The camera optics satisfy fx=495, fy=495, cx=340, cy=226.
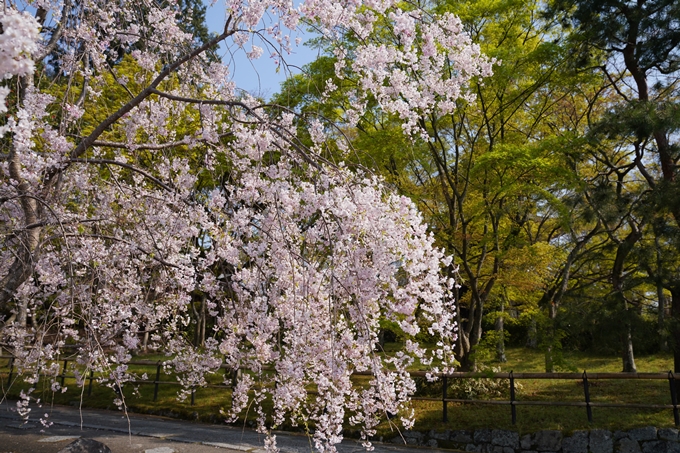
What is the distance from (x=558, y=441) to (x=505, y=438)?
2.68 ft

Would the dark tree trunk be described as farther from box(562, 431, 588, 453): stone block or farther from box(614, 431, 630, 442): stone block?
box(614, 431, 630, 442): stone block

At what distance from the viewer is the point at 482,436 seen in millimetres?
8438

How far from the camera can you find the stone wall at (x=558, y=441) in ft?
24.9

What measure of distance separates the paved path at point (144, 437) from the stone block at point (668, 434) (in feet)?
11.5

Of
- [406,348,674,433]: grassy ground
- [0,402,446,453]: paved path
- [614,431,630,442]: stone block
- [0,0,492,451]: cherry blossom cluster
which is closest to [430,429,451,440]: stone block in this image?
[406,348,674,433]: grassy ground

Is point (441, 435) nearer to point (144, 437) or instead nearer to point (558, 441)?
point (558, 441)

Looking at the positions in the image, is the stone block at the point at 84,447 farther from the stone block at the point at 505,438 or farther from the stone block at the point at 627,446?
the stone block at the point at 627,446

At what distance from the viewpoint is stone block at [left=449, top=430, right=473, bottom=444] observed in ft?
28.0

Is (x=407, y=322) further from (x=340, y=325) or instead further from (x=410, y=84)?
(x=410, y=84)

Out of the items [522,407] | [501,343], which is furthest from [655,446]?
[501,343]

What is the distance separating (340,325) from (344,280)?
0.74 metres

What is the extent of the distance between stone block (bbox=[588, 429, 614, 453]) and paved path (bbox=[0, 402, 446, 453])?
251 centimetres

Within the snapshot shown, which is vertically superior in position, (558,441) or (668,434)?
(668,434)

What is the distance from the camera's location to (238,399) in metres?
6.45
